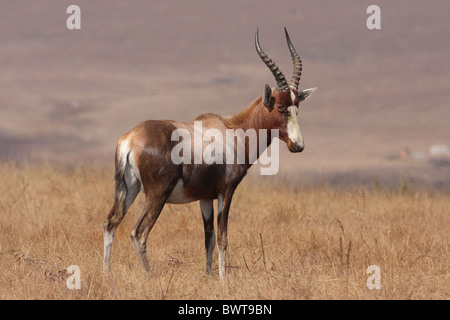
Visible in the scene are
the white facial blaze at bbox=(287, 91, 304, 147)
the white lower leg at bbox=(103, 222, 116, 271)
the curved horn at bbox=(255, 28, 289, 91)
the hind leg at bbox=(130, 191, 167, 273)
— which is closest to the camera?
the hind leg at bbox=(130, 191, 167, 273)

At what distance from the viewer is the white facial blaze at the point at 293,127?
7.54m

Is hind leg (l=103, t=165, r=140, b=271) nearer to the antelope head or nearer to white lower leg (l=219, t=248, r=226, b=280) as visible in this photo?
white lower leg (l=219, t=248, r=226, b=280)

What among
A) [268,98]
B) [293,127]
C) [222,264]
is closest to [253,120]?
[268,98]

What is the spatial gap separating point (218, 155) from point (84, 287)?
8.33 ft

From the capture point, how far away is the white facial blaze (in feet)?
24.7

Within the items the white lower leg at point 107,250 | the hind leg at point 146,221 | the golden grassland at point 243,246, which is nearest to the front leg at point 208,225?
the golden grassland at point 243,246

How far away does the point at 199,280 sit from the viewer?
687 centimetres

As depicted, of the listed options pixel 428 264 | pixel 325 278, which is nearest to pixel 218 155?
pixel 325 278

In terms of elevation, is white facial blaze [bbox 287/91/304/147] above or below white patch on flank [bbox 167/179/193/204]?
above

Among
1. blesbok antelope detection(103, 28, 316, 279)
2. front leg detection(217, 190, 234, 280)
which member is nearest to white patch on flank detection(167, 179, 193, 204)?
blesbok antelope detection(103, 28, 316, 279)

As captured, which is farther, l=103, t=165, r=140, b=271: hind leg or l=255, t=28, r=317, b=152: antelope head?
l=255, t=28, r=317, b=152: antelope head

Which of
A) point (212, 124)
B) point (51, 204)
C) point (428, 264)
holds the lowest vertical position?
point (428, 264)
